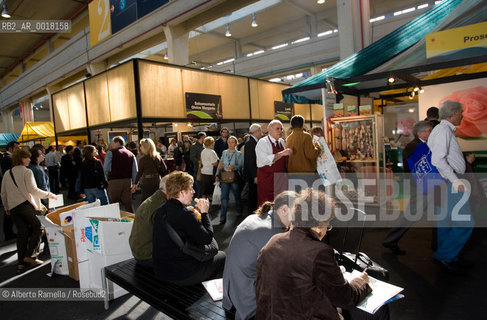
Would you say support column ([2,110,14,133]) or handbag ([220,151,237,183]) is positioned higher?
support column ([2,110,14,133])

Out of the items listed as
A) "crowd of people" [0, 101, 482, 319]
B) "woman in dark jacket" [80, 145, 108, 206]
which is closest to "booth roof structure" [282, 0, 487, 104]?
"crowd of people" [0, 101, 482, 319]

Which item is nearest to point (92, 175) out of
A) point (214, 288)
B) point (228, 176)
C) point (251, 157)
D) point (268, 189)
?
point (228, 176)

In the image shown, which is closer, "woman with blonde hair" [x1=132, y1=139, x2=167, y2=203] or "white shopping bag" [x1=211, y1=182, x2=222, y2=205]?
"woman with blonde hair" [x1=132, y1=139, x2=167, y2=203]

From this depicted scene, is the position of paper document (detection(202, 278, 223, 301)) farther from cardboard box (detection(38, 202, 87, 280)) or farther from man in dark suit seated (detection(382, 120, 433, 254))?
man in dark suit seated (detection(382, 120, 433, 254))

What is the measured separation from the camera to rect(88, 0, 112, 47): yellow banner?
9.81m

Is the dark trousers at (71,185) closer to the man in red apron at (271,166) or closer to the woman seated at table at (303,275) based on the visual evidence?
the man in red apron at (271,166)

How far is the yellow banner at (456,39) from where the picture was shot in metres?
3.78

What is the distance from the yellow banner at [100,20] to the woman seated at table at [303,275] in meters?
10.6

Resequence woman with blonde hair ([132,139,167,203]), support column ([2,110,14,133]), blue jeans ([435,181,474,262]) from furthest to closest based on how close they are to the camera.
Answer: support column ([2,110,14,133]), woman with blonde hair ([132,139,167,203]), blue jeans ([435,181,474,262])

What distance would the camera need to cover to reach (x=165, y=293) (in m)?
2.24

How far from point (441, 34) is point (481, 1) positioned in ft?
1.96

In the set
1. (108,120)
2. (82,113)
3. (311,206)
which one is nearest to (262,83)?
(108,120)

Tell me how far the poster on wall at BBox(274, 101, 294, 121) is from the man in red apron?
228 inches

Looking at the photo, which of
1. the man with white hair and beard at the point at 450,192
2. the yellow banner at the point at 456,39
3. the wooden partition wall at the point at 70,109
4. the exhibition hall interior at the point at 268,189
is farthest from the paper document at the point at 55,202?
the wooden partition wall at the point at 70,109
